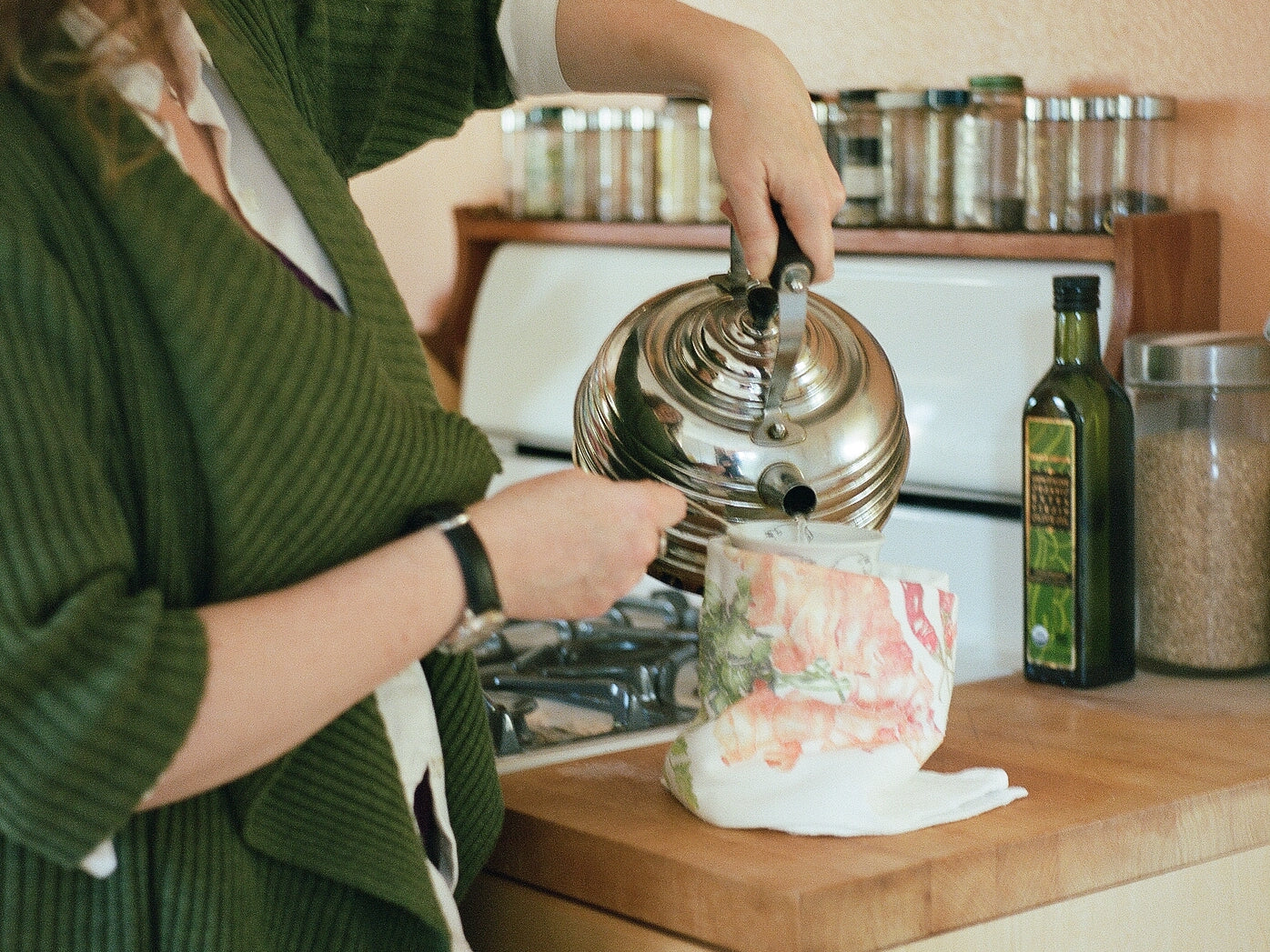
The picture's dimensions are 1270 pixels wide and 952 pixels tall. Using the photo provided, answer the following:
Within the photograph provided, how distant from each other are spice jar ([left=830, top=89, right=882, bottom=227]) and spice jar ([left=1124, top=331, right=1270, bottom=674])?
0.36m

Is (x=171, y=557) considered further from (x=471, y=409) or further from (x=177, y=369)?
(x=471, y=409)

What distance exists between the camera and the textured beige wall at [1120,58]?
1.26 m

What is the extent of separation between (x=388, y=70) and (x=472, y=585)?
0.46 m

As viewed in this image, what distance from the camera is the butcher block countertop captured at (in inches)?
28.8

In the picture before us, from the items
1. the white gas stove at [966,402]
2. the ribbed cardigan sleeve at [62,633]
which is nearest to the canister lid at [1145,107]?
the white gas stove at [966,402]

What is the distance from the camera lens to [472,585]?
0.66 metres

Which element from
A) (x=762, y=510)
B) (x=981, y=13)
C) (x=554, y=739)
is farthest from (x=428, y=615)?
(x=981, y=13)

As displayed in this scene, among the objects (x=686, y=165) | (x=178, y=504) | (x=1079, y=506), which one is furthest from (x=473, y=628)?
(x=686, y=165)

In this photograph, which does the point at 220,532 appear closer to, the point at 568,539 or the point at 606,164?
the point at 568,539

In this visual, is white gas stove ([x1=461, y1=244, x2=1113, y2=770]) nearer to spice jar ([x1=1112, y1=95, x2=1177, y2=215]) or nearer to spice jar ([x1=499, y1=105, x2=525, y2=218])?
spice jar ([x1=1112, y1=95, x2=1177, y2=215])

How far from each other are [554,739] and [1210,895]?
421mm

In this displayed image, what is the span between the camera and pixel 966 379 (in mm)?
1351

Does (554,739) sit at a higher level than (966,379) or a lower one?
A: lower

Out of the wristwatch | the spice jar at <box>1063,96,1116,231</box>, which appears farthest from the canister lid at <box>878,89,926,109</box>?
the wristwatch
